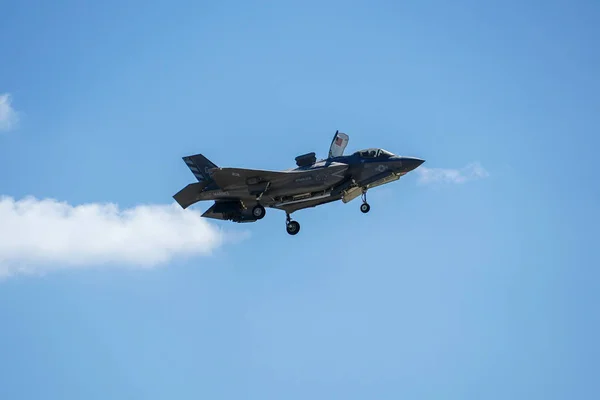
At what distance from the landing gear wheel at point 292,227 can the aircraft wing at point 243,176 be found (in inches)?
162

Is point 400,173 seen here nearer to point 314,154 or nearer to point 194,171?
point 314,154

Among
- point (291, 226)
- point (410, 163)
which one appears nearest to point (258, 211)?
point (291, 226)

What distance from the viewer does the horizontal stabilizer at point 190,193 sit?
238 ft

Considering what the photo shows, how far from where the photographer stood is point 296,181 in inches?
2803

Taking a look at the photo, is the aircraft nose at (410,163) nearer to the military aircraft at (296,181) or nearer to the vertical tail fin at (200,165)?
the military aircraft at (296,181)

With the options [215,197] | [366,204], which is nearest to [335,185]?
[366,204]

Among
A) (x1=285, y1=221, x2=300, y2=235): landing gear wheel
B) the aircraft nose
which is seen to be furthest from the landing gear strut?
the aircraft nose

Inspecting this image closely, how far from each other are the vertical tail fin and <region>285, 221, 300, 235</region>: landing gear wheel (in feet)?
20.1

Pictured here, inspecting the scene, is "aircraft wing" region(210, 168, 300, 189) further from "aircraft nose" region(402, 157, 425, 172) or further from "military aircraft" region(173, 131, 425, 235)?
"aircraft nose" region(402, 157, 425, 172)

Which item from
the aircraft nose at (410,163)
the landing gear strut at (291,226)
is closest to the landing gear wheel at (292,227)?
the landing gear strut at (291,226)

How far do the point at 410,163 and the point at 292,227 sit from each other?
902 centimetres

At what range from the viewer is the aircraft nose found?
2803 inches

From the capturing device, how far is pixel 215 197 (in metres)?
72.6

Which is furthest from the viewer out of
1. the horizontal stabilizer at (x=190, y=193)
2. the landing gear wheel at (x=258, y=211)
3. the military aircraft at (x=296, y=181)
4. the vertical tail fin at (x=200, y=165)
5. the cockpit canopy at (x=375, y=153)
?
the vertical tail fin at (x=200, y=165)
